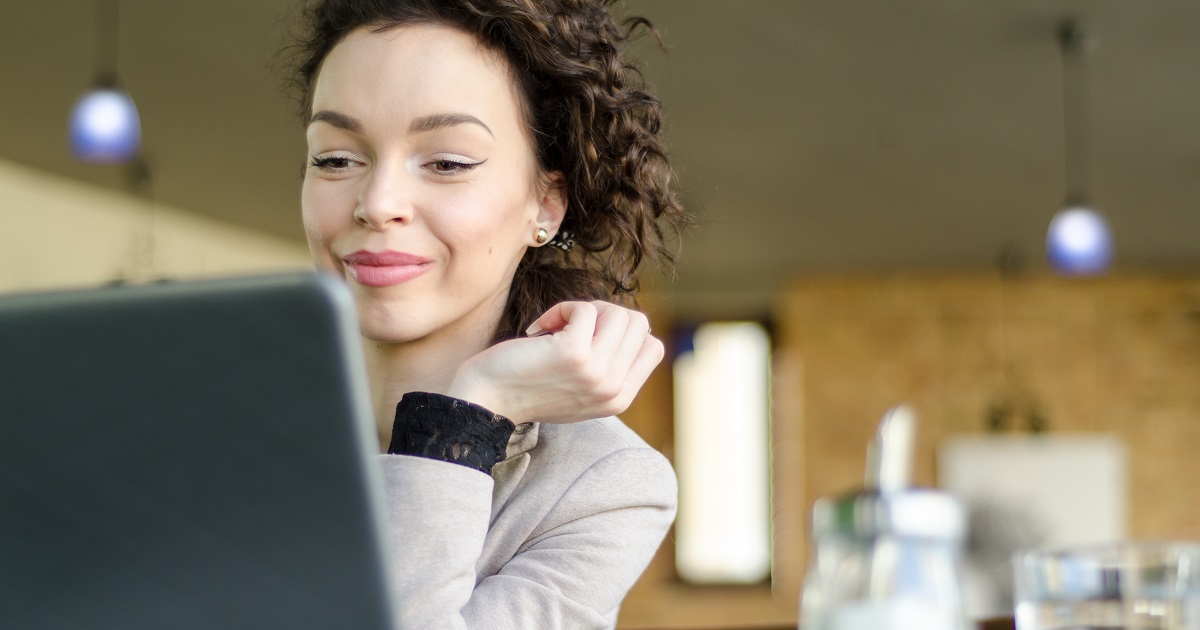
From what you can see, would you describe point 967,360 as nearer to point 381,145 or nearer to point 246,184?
point 246,184

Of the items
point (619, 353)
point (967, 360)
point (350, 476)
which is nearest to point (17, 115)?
point (619, 353)

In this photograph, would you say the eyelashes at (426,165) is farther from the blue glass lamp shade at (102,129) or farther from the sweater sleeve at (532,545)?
the blue glass lamp shade at (102,129)

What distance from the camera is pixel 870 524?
1.47 ft

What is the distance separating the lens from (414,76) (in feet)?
3.06

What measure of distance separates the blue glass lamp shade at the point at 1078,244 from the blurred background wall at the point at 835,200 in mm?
480

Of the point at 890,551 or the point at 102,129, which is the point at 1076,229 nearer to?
the point at 102,129

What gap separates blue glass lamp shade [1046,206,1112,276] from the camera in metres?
4.88

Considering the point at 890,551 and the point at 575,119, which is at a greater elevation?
the point at 575,119

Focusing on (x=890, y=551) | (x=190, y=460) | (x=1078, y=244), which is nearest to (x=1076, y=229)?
(x=1078, y=244)

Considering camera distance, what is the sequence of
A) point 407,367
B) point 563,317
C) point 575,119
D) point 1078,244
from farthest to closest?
point 1078,244 → point 575,119 → point 407,367 → point 563,317

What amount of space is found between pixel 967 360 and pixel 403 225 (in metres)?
8.17

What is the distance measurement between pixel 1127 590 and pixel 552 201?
63 cm

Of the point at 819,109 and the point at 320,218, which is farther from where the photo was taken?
the point at 819,109

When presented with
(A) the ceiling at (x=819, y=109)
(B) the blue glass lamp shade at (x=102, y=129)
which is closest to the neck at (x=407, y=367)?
(A) the ceiling at (x=819, y=109)
